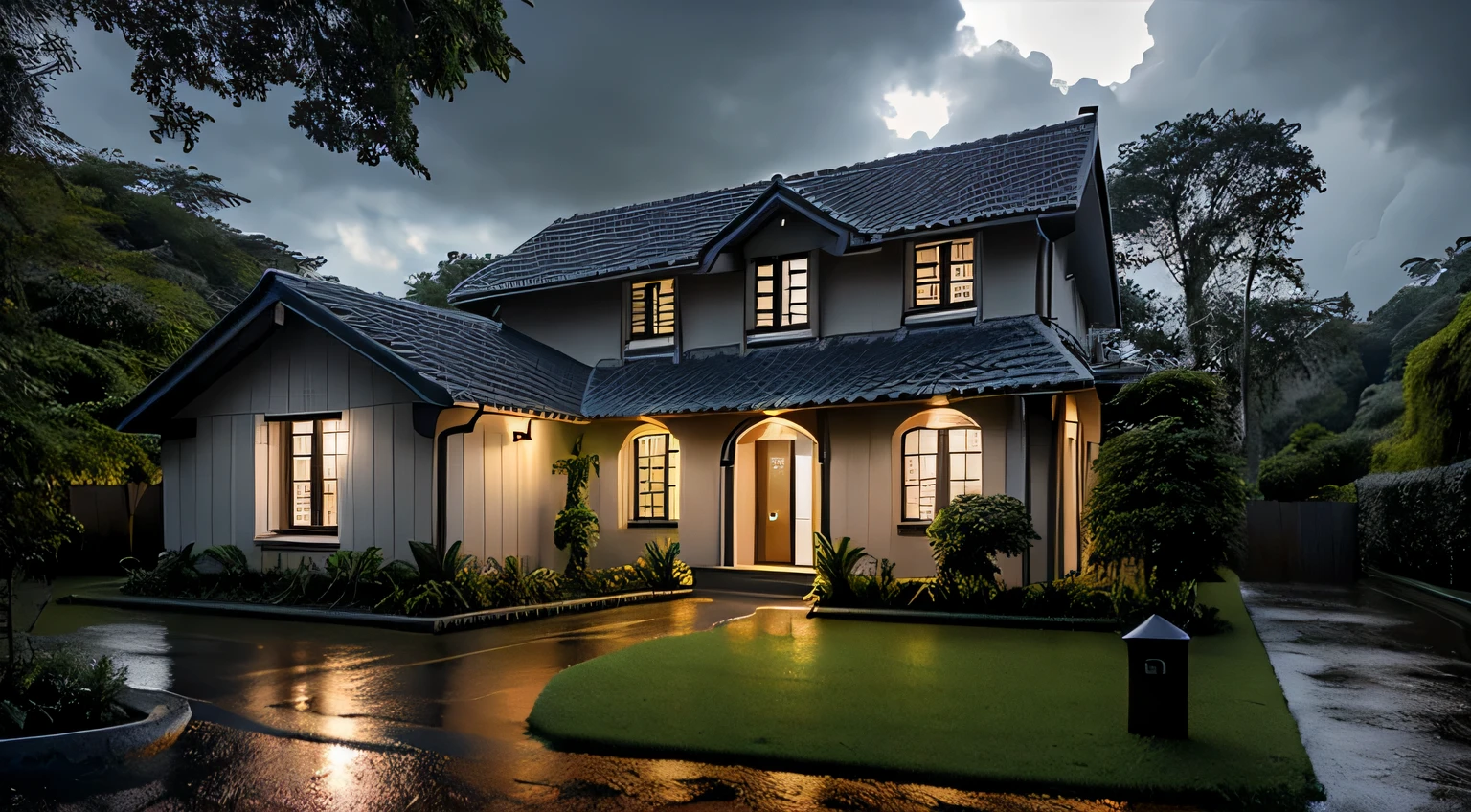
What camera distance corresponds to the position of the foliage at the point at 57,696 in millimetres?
6492

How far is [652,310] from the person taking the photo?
1891cm

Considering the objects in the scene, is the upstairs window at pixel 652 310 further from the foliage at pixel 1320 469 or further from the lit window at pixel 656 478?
the foliage at pixel 1320 469

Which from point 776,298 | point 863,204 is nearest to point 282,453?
point 776,298

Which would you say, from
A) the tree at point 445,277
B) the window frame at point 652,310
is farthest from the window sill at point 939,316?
the tree at point 445,277

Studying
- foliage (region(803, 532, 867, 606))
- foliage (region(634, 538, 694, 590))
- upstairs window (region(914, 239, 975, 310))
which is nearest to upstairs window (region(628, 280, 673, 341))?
foliage (region(634, 538, 694, 590))

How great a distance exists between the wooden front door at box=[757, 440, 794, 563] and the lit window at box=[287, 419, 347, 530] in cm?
725

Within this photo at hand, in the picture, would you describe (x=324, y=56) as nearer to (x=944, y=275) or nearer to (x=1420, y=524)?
(x=944, y=275)

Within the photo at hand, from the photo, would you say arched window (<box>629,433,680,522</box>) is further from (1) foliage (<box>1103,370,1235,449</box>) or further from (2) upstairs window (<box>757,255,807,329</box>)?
(1) foliage (<box>1103,370,1235,449</box>)

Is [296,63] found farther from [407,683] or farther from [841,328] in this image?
[841,328]

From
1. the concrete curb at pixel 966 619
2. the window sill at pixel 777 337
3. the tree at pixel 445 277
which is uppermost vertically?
the tree at pixel 445 277

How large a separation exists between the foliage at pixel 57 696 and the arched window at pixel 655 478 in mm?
10966

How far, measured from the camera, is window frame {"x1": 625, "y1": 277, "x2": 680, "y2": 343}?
18.7 metres

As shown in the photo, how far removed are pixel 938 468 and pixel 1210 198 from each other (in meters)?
29.3

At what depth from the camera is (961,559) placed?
1288 cm
